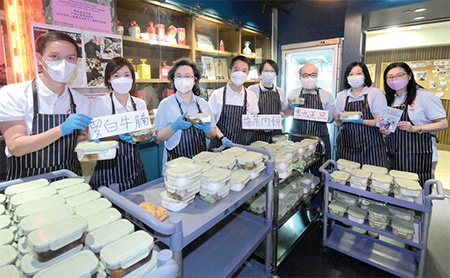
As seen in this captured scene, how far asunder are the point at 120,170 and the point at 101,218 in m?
1.02

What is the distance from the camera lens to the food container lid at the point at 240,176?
1.54m

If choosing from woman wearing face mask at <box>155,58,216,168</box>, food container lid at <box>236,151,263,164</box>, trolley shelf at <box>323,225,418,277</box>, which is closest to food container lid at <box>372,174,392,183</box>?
trolley shelf at <box>323,225,418,277</box>

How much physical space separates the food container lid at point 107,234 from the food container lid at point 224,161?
0.74m

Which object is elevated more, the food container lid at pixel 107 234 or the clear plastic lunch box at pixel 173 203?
the food container lid at pixel 107 234

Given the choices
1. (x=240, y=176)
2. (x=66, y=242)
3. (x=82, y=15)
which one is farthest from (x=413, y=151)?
(x=82, y=15)

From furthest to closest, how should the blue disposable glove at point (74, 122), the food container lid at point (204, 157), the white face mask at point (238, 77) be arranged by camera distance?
the white face mask at point (238, 77)
the food container lid at point (204, 157)
the blue disposable glove at point (74, 122)

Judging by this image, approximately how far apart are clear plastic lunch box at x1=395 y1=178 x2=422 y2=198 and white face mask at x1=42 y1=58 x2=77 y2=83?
2717 millimetres

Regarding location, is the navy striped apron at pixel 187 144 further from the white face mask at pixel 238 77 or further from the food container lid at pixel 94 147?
the food container lid at pixel 94 147

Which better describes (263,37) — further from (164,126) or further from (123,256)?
(123,256)

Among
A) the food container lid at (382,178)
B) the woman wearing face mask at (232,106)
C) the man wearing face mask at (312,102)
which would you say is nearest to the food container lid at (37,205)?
the woman wearing face mask at (232,106)

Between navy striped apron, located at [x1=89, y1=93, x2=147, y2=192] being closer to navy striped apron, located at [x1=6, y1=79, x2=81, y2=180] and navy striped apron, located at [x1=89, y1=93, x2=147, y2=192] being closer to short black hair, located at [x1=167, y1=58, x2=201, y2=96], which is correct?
navy striped apron, located at [x1=6, y1=79, x2=81, y2=180]

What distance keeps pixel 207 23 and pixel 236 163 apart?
3.26 m

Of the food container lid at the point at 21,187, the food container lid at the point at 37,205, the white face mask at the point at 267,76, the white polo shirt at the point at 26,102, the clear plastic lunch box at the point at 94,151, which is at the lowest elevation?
the food container lid at the point at 37,205

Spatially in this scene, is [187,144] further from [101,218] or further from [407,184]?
[407,184]
